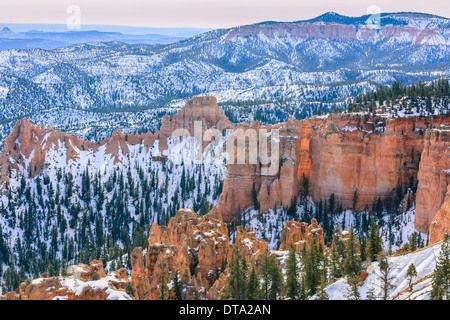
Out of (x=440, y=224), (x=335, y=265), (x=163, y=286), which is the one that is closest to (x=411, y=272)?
(x=335, y=265)

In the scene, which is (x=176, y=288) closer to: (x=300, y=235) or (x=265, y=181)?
(x=300, y=235)

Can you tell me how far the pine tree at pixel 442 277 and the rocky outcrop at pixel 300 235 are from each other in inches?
765

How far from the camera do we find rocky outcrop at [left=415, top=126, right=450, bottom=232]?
3167 inches

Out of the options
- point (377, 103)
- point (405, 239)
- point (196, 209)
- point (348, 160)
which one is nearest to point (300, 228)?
point (405, 239)

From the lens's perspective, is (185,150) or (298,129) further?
(185,150)

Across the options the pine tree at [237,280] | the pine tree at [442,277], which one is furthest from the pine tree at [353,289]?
the pine tree at [237,280]

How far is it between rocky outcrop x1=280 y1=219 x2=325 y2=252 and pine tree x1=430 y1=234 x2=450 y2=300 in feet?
63.7

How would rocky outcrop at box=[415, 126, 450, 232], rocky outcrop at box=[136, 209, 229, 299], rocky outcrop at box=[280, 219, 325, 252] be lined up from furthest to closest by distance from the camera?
rocky outcrop at box=[415, 126, 450, 232]
rocky outcrop at box=[280, 219, 325, 252]
rocky outcrop at box=[136, 209, 229, 299]

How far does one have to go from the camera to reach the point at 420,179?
83.5 m

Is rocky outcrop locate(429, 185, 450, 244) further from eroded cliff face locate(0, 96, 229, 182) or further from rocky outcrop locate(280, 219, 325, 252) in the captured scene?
eroded cliff face locate(0, 96, 229, 182)

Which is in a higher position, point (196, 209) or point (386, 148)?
point (386, 148)

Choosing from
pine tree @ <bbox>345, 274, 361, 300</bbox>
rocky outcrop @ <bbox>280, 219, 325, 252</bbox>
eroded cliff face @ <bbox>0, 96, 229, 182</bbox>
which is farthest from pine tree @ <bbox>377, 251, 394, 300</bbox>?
eroded cliff face @ <bbox>0, 96, 229, 182</bbox>

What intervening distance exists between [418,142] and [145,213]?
5836 cm
